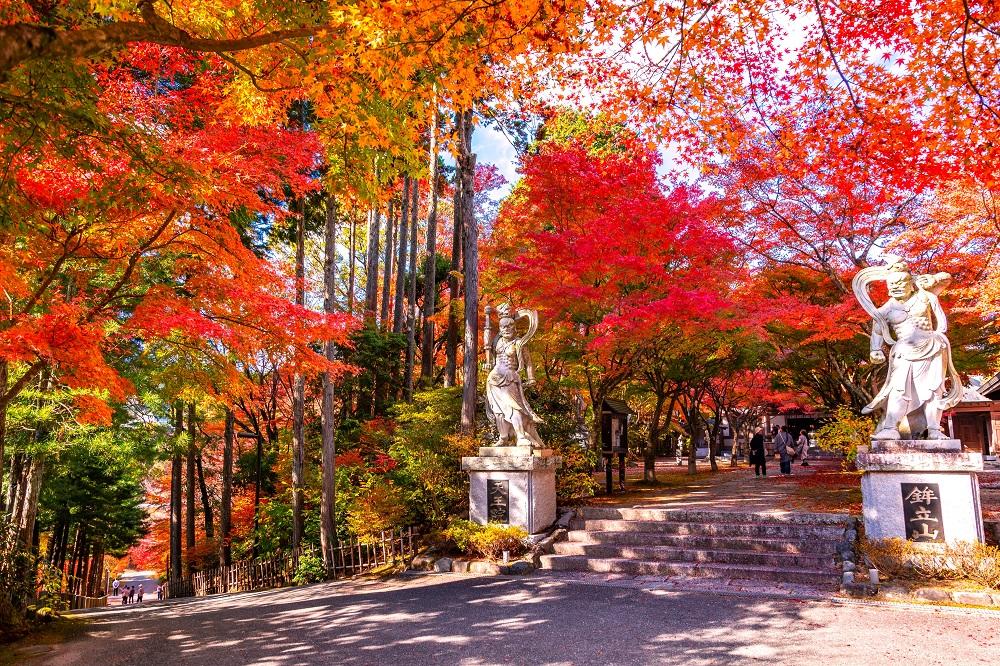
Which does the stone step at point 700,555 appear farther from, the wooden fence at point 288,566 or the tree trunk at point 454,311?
the tree trunk at point 454,311

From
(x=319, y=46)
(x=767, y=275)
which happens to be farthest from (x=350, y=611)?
(x=767, y=275)

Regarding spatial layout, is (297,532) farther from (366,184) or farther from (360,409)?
(366,184)

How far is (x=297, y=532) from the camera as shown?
1227 cm

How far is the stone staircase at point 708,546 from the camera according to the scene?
24.0ft

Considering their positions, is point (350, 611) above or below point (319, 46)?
below

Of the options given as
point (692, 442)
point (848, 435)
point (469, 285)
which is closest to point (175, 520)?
point (469, 285)

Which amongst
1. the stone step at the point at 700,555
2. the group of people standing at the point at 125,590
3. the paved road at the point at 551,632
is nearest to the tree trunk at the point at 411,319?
the stone step at the point at 700,555

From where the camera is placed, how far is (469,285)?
11609mm

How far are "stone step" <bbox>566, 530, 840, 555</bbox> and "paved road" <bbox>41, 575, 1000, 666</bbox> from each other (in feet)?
5.07

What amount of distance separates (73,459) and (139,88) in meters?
8.78

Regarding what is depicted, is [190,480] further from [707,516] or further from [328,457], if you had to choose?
[707,516]

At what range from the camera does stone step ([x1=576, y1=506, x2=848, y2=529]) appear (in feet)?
26.7

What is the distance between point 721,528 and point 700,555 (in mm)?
786

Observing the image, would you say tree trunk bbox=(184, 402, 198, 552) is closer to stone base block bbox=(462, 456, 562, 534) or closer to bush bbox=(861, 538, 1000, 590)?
stone base block bbox=(462, 456, 562, 534)
